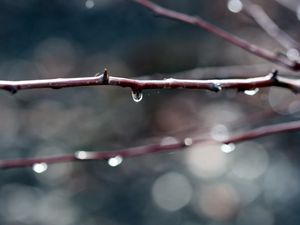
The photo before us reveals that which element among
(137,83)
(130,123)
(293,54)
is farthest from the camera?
(130,123)

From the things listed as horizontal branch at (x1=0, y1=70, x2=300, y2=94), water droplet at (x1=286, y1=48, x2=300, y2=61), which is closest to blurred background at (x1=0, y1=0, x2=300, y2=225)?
water droplet at (x1=286, y1=48, x2=300, y2=61)

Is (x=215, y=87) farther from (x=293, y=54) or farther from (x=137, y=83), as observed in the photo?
(x=293, y=54)

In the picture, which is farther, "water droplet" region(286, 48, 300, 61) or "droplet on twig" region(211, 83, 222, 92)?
"water droplet" region(286, 48, 300, 61)

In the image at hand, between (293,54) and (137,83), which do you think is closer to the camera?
(137,83)

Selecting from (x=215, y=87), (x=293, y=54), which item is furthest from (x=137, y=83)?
(x=293, y=54)

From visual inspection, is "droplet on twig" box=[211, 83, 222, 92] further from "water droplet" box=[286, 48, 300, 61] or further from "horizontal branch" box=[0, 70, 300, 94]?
"water droplet" box=[286, 48, 300, 61]

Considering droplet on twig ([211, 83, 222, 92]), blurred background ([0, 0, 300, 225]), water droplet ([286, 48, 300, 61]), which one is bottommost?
droplet on twig ([211, 83, 222, 92])

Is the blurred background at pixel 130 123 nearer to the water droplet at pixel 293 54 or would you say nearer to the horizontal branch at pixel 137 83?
the water droplet at pixel 293 54

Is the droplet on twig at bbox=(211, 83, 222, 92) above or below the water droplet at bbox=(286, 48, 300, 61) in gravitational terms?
below
